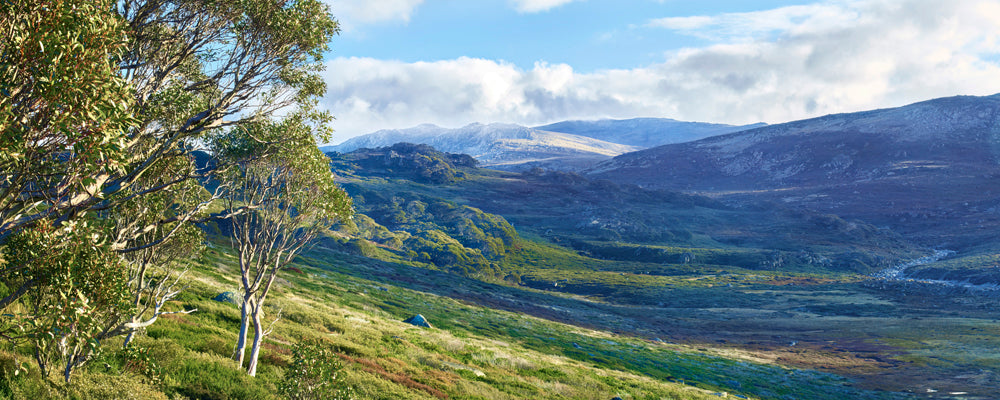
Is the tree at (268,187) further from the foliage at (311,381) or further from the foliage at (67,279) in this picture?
the foliage at (67,279)

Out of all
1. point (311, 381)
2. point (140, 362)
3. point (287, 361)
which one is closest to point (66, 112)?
point (140, 362)

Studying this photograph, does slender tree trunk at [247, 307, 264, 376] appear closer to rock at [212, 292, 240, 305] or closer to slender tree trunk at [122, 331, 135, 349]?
slender tree trunk at [122, 331, 135, 349]

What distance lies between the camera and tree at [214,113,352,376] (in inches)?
736

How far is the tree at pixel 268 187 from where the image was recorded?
18.7m

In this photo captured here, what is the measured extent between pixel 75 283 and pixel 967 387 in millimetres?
91136

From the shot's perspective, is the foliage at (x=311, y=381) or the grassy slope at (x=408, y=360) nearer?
the foliage at (x=311, y=381)

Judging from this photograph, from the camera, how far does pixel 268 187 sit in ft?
63.1

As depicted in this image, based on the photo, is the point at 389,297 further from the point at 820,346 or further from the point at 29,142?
the point at 820,346

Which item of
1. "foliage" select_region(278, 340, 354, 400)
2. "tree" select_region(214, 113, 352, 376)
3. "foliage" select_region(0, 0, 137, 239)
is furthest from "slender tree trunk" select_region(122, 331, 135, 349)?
"foliage" select_region(0, 0, 137, 239)

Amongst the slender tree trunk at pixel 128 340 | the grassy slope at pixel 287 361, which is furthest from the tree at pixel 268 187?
the slender tree trunk at pixel 128 340

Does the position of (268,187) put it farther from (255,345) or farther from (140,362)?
(140,362)

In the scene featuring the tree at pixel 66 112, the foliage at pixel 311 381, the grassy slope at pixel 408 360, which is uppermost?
the tree at pixel 66 112

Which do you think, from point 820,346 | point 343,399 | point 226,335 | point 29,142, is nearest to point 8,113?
point 29,142

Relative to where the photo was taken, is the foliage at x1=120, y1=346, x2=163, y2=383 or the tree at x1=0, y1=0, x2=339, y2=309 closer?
the tree at x1=0, y1=0, x2=339, y2=309
